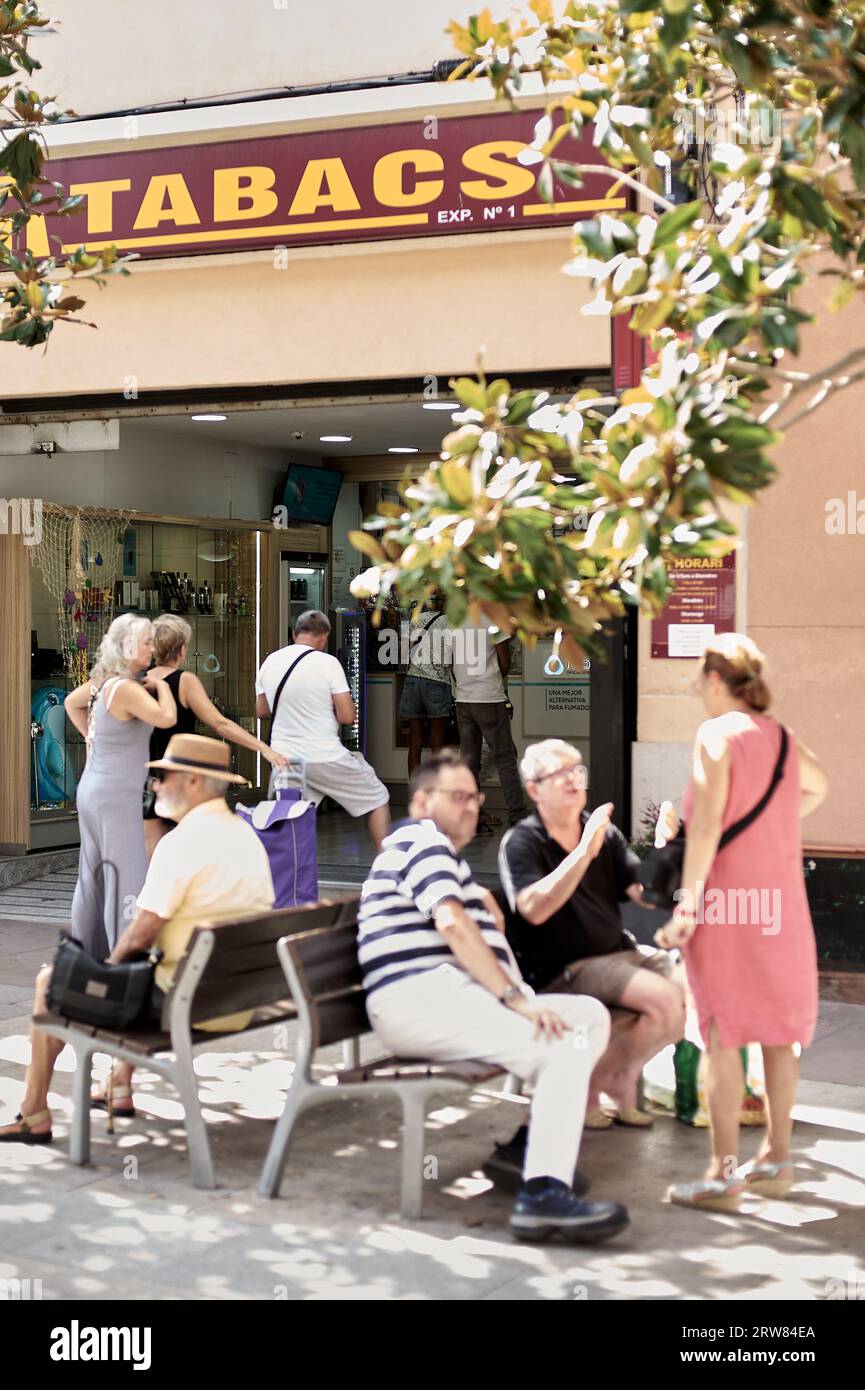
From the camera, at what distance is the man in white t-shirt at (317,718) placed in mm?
9469

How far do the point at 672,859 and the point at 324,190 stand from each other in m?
5.58

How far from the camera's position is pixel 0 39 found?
6.62m

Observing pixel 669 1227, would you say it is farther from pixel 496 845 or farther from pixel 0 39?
pixel 496 845

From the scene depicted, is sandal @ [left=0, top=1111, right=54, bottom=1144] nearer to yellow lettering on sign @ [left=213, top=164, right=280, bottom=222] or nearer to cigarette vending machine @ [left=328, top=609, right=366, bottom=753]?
A: yellow lettering on sign @ [left=213, top=164, right=280, bottom=222]

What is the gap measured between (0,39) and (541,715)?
8509 mm

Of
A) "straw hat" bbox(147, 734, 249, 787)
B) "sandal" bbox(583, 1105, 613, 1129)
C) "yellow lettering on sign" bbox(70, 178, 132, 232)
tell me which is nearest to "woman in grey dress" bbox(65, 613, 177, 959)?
"straw hat" bbox(147, 734, 249, 787)

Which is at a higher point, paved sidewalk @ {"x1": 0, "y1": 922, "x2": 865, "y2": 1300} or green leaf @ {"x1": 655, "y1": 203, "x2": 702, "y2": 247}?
green leaf @ {"x1": 655, "y1": 203, "x2": 702, "y2": 247}

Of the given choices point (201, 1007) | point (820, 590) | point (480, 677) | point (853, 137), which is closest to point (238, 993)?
point (201, 1007)

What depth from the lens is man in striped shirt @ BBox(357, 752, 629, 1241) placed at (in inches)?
191

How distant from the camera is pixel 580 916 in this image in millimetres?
5719

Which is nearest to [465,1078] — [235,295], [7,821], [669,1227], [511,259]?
[669,1227]

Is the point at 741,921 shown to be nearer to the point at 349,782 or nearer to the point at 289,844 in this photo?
the point at 289,844

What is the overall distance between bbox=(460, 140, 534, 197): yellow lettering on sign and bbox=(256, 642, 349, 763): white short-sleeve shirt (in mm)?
2718

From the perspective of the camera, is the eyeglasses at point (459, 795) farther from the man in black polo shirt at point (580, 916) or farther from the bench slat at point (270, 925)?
the bench slat at point (270, 925)
